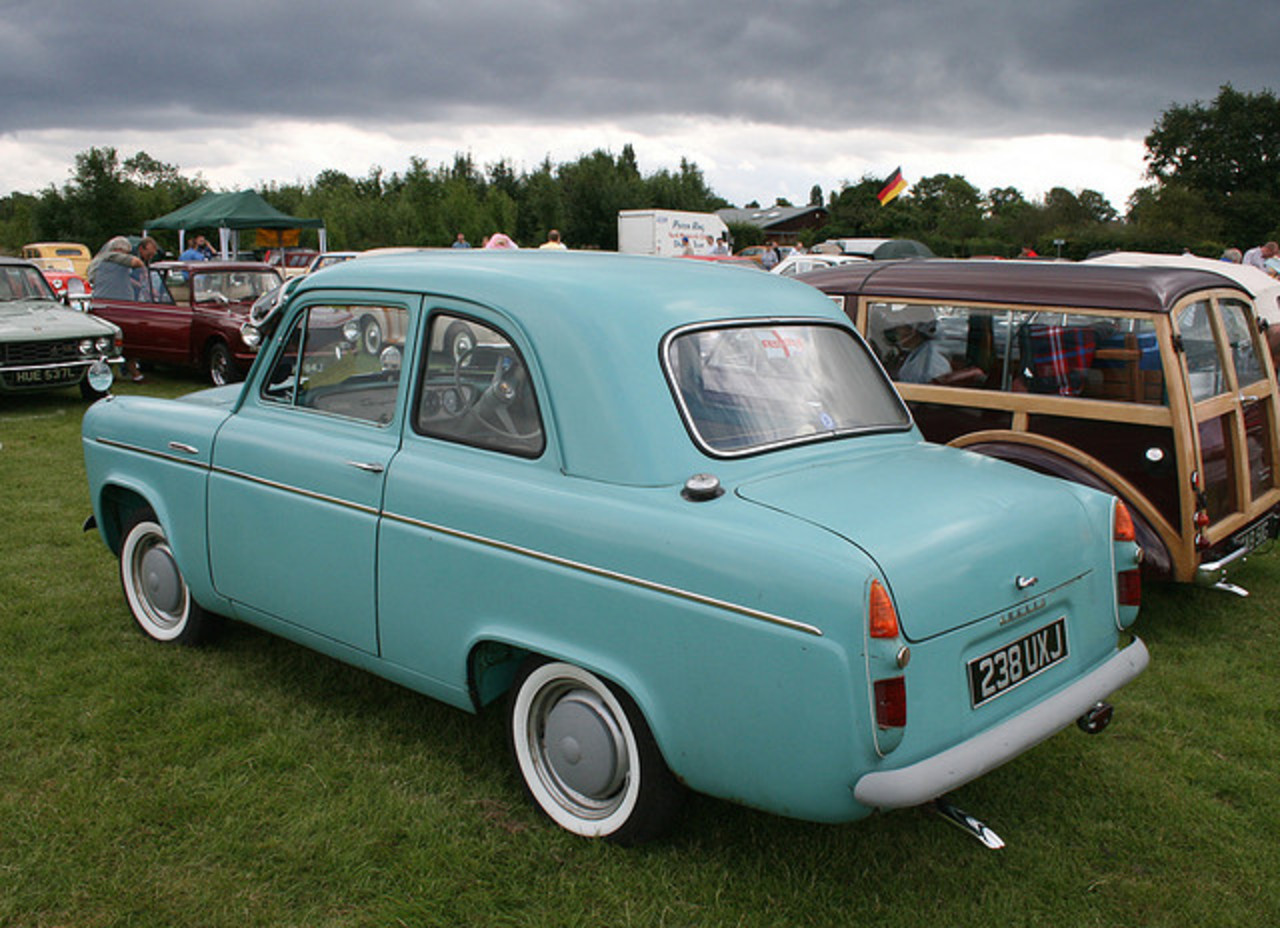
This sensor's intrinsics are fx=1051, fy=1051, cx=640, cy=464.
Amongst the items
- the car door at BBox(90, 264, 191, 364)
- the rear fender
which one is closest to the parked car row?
the rear fender

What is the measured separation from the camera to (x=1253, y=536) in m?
5.38

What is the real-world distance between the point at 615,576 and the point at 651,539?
15 cm

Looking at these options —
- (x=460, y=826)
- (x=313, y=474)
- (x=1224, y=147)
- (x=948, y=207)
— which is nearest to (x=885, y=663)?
(x=460, y=826)

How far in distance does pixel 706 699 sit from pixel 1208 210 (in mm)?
71390

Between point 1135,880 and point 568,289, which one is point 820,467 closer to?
point 568,289

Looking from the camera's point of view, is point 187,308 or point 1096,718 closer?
point 1096,718

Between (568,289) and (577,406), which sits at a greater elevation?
(568,289)

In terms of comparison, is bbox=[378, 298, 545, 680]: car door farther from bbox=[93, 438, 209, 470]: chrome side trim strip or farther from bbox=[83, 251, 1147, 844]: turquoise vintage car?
bbox=[93, 438, 209, 470]: chrome side trim strip

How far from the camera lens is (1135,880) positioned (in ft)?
10.2

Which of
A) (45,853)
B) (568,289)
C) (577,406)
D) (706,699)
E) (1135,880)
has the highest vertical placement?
(568,289)

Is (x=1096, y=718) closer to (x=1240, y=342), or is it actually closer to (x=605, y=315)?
(x=605, y=315)

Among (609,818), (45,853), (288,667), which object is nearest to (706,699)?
(609,818)

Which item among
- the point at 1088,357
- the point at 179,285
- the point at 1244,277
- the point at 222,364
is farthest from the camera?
the point at 179,285

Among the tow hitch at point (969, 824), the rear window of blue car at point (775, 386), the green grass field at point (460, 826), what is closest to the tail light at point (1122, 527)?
the rear window of blue car at point (775, 386)
